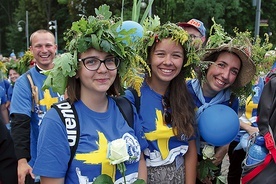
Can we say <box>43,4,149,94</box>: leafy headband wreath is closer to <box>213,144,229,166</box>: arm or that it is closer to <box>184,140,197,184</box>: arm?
<box>184,140,197,184</box>: arm

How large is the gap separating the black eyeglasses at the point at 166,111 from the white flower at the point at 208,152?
0.52 metres

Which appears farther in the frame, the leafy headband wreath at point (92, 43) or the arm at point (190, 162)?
the arm at point (190, 162)

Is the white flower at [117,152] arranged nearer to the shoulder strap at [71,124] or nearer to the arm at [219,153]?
the shoulder strap at [71,124]

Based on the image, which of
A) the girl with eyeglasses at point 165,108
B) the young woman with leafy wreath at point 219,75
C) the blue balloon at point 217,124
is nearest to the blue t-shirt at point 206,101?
the young woman with leafy wreath at point 219,75

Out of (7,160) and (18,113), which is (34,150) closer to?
(18,113)

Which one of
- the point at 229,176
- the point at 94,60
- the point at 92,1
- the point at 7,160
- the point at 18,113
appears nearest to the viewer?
the point at 94,60

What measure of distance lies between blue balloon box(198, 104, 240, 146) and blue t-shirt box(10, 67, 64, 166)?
1.38 m

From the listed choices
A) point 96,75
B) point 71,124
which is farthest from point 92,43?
point 71,124

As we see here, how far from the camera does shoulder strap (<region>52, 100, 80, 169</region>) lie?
1.98 meters

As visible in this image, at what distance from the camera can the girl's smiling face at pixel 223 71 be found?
283 cm

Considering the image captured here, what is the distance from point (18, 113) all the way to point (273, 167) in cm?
222

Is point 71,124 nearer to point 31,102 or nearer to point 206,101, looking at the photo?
point 206,101

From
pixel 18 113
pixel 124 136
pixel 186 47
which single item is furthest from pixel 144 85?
pixel 18 113

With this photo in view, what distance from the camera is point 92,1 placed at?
82.5 feet
